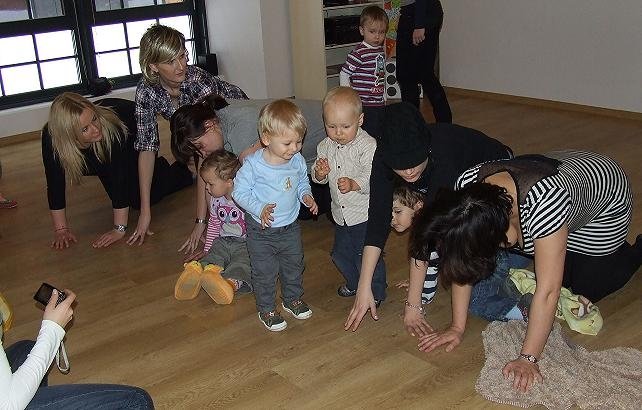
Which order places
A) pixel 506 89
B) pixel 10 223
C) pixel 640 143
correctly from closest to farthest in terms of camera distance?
pixel 10 223
pixel 640 143
pixel 506 89

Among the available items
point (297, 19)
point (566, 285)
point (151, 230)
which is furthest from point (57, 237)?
point (297, 19)

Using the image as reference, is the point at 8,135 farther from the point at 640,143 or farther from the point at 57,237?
the point at 640,143

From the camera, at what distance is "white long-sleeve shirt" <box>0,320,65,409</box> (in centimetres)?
152

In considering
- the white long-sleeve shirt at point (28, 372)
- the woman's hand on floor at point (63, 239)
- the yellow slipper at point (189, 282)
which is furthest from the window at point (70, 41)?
the white long-sleeve shirt at point (28, 372)

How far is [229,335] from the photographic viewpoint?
2.61 metres

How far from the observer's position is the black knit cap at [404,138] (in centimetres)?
206

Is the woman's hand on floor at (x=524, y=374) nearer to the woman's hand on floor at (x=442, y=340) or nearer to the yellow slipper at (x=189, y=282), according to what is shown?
the woman's hand on floor at (x=442, y=340)

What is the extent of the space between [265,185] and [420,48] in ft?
8.53

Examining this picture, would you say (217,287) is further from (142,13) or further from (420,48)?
(142,13)

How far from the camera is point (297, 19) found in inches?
234

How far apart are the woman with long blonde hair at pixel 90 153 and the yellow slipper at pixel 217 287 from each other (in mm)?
875

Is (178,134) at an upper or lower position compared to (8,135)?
upper

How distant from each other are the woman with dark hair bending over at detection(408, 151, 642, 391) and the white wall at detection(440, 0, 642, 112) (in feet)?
9.36

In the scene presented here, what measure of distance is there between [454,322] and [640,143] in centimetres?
267
